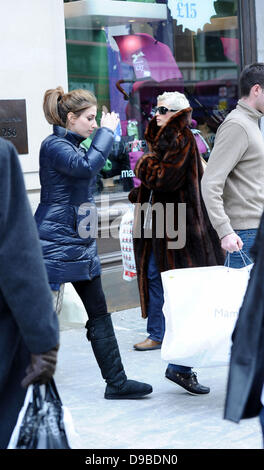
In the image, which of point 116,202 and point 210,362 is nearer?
point 210,362

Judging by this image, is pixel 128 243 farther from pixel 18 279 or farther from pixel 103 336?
pixel 18 279

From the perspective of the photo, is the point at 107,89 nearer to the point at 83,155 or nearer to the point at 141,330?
the point at 141,330

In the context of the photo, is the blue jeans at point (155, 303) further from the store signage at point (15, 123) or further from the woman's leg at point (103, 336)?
the store signage at point (15, 123)

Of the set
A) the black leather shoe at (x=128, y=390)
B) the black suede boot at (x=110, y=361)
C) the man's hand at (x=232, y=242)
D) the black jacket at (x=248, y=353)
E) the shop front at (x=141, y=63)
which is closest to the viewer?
the black jacket at (x=248, y=353)

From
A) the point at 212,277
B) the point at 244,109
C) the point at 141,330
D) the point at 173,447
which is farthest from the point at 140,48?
the point at 173,447

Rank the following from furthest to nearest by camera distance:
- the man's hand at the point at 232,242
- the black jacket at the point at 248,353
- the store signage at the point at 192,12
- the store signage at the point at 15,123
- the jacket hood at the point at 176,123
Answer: the store signage at the point at 192,12 < the store signage at the point at 15,123 < the jacket hood at the point at 176,123 < the man's hand at the point at 232,242 < the black jacket at the point at 248,353

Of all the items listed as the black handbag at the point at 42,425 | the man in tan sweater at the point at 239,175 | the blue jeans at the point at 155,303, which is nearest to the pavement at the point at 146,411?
the blue jeans at the point at 155,303

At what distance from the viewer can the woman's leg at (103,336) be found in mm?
4902

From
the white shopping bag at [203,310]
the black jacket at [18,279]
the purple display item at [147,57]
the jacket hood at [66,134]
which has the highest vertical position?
the purple display item at [147,57]

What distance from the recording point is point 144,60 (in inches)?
337

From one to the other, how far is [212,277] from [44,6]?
140 inches

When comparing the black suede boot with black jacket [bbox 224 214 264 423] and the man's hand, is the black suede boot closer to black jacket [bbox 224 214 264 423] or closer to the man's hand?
the man's hand

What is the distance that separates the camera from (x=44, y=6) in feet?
23.0

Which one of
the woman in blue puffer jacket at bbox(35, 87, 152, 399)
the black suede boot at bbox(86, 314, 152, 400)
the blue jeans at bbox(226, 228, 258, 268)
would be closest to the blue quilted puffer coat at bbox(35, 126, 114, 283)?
the woman in blue puffer jacket at bbox(35, 87, 152, 399)
